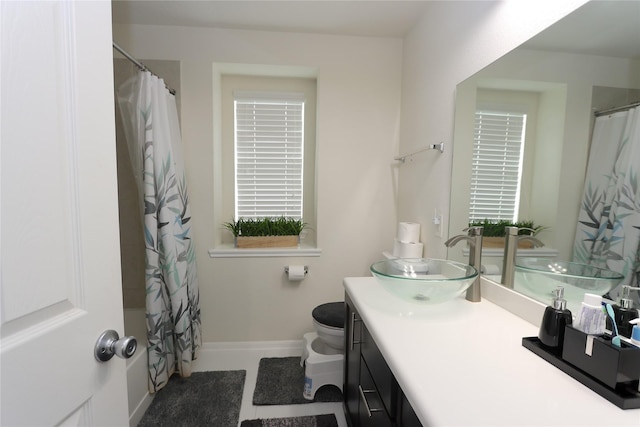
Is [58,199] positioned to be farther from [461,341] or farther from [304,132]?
[304,132]

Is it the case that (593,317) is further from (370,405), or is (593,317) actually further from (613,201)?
(370,405)

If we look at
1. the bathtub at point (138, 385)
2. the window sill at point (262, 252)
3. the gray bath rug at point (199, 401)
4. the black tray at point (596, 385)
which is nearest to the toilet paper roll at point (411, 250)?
the window sill at point (262, 252)

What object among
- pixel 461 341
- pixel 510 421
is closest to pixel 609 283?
pixel 461 341

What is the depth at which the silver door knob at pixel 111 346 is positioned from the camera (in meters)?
0.59

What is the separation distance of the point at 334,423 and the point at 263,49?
8.16ft

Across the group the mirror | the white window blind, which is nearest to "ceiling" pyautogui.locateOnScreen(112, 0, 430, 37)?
the white window blind

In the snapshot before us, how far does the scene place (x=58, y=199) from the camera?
20.0 inches

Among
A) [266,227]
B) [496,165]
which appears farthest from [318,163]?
[496,165]

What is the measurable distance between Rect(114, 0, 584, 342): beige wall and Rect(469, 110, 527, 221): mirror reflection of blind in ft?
1.69

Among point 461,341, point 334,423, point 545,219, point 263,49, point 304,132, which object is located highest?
point 263,49

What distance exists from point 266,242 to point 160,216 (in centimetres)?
77

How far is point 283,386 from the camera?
1.76 m

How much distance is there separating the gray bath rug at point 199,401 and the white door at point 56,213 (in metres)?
1.10

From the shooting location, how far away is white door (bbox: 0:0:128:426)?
434 mm
